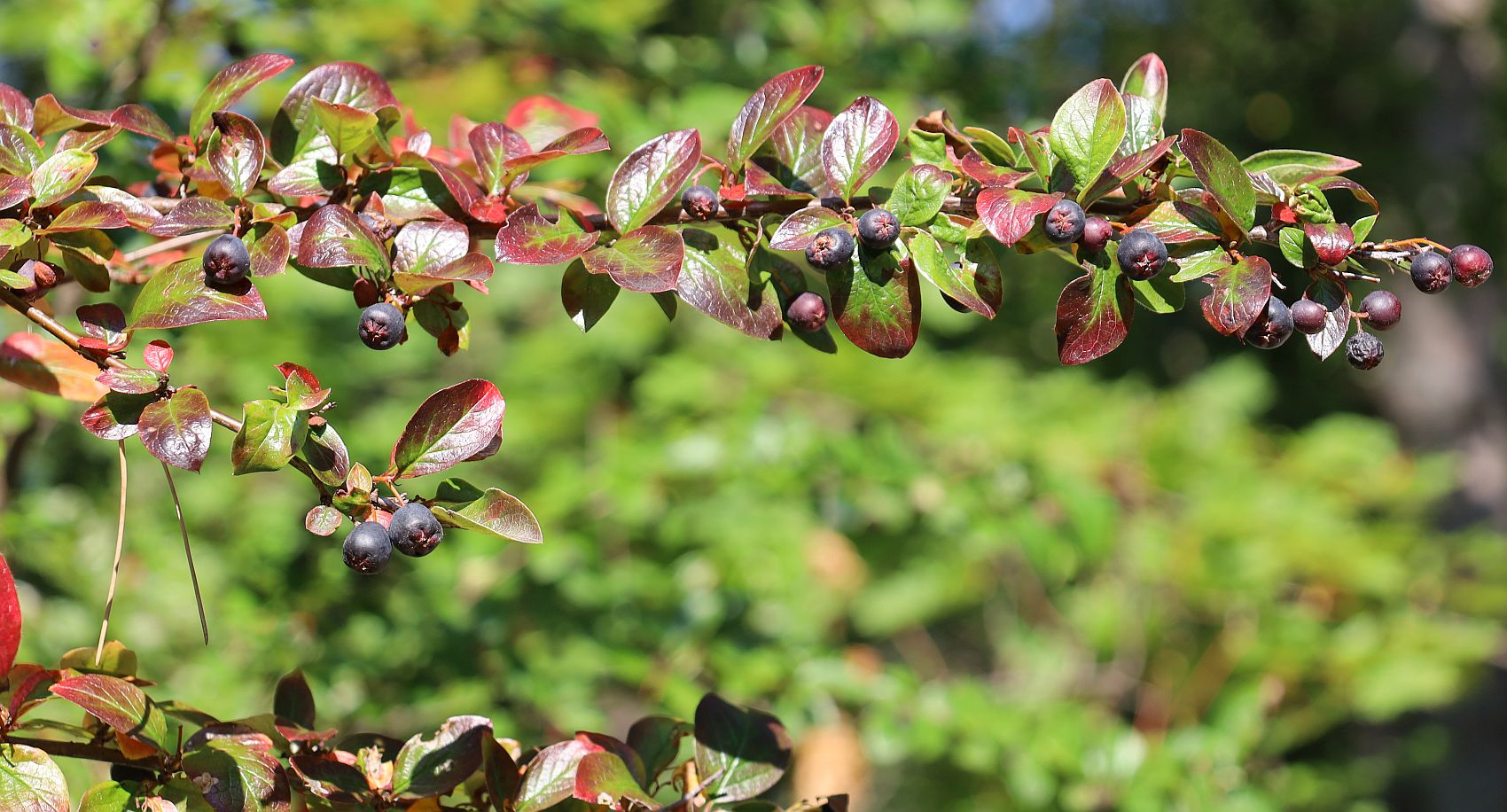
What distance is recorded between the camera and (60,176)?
545mm

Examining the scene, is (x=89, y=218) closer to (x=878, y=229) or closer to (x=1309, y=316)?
(x=878, y=229)

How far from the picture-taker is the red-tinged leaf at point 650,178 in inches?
22.5

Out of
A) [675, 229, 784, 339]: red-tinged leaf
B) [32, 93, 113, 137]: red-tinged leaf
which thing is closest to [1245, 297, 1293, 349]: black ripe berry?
Answer: [675, 229, 784, 339]: red-tinged leaf

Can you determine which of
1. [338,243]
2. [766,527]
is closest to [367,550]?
[338,243]

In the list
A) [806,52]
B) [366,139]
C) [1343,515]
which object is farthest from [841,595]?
[366,139]

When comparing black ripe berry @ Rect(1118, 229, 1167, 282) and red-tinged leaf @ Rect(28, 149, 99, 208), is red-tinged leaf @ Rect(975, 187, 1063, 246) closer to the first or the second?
black ripe berry @ Rect(1118, 229, 1167, 282)

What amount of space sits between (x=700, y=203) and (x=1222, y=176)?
9.8 inches

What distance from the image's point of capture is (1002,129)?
179 cm

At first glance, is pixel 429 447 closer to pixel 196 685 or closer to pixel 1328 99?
pixel 196 685

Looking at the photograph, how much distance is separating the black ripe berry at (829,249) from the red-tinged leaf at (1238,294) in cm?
17

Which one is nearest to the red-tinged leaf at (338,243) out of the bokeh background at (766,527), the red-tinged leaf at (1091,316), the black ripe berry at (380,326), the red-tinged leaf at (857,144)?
the black ripe berry at (380,326)

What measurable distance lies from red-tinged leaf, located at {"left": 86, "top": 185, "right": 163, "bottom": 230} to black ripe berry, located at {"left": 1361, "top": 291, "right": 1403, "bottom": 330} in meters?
0.60

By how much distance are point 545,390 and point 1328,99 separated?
4038 mm

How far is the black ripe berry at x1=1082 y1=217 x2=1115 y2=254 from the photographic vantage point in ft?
1.74
